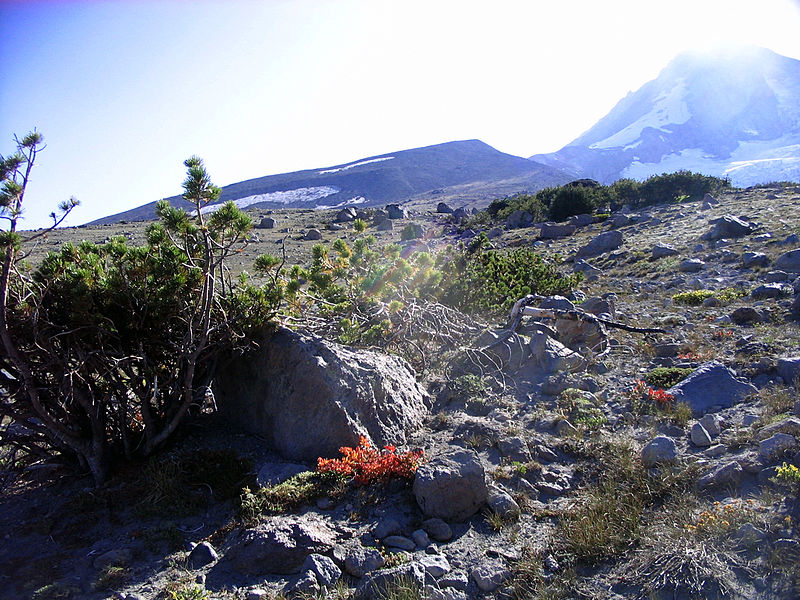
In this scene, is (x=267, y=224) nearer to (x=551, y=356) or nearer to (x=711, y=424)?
(x=551, y=356)

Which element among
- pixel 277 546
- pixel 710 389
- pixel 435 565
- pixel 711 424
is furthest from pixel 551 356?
pixel 277 546

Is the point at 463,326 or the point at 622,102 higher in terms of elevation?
the point at 622,102

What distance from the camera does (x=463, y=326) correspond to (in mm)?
6820

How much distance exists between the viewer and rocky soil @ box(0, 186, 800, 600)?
2.82 m

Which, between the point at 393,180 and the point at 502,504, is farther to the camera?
the point at 393,180

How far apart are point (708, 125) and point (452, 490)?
9879cm

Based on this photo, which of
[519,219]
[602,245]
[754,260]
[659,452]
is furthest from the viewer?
[519,219]

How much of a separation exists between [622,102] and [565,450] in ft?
458

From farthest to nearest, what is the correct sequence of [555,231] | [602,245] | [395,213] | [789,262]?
[395,213] < [555,231] < [602,245] < [789,262]

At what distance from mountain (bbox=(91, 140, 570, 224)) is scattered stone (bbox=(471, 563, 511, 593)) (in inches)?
2450

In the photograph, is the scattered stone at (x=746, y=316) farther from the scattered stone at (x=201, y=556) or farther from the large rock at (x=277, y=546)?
the scattered stone at (x=201, y=556)

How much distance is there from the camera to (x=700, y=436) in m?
3.91

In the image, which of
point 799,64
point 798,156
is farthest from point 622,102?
point 798,156

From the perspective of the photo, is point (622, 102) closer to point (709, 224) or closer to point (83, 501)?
point (709, 224)
